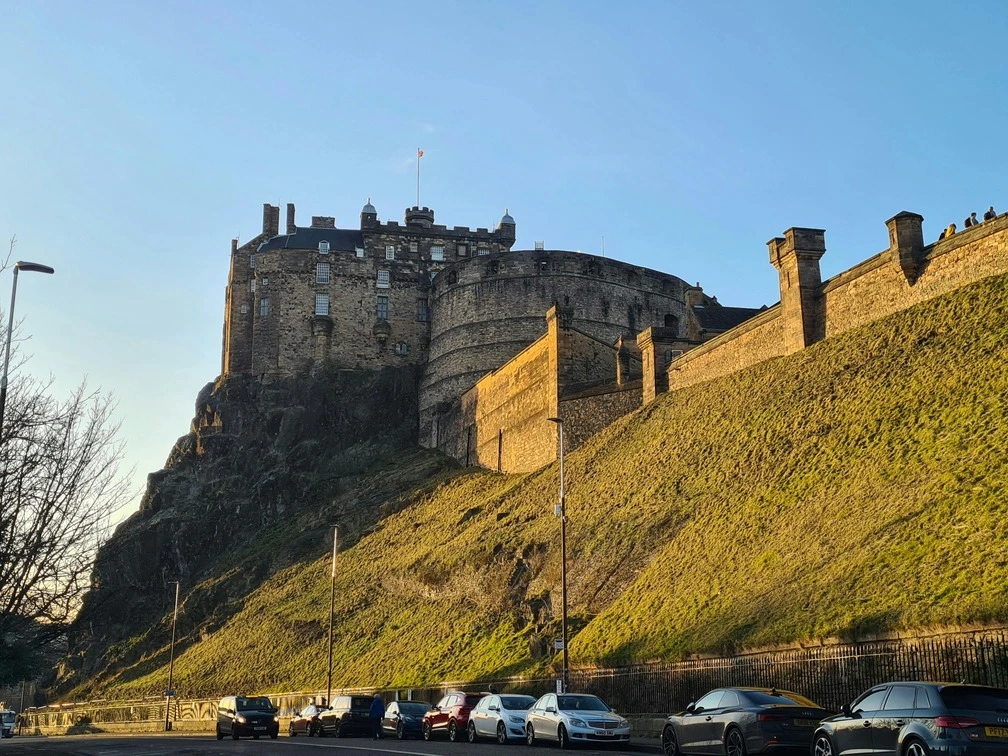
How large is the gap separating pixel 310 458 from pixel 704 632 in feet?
176

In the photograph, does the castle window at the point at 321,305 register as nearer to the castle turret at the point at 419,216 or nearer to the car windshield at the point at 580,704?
the castle turret at the point at 419,216

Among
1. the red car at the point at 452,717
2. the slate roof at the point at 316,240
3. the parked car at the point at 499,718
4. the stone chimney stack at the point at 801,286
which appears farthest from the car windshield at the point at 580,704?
the slate roof at the point at 316,240

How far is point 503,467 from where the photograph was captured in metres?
60.1

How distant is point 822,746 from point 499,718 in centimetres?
1104

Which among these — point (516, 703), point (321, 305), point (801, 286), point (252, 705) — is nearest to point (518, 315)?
point (321, 305)

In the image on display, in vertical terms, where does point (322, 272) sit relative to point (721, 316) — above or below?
above

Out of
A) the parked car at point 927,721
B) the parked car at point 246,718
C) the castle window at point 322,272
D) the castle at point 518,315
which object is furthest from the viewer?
the castle window at point 322,272

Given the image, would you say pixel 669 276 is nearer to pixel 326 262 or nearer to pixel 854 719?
pixel 326 262

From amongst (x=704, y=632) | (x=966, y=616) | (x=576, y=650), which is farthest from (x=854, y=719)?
(x=576, y=650)

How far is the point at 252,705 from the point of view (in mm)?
34844

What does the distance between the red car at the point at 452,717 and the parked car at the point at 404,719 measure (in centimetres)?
43

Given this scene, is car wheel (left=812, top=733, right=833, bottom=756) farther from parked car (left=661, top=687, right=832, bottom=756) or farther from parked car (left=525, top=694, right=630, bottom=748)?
parked car (left=525, top=694, right=630, bottom=748)

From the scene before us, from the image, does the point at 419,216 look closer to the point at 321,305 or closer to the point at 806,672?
the point at 321,305

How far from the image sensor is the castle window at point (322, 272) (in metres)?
86.7
